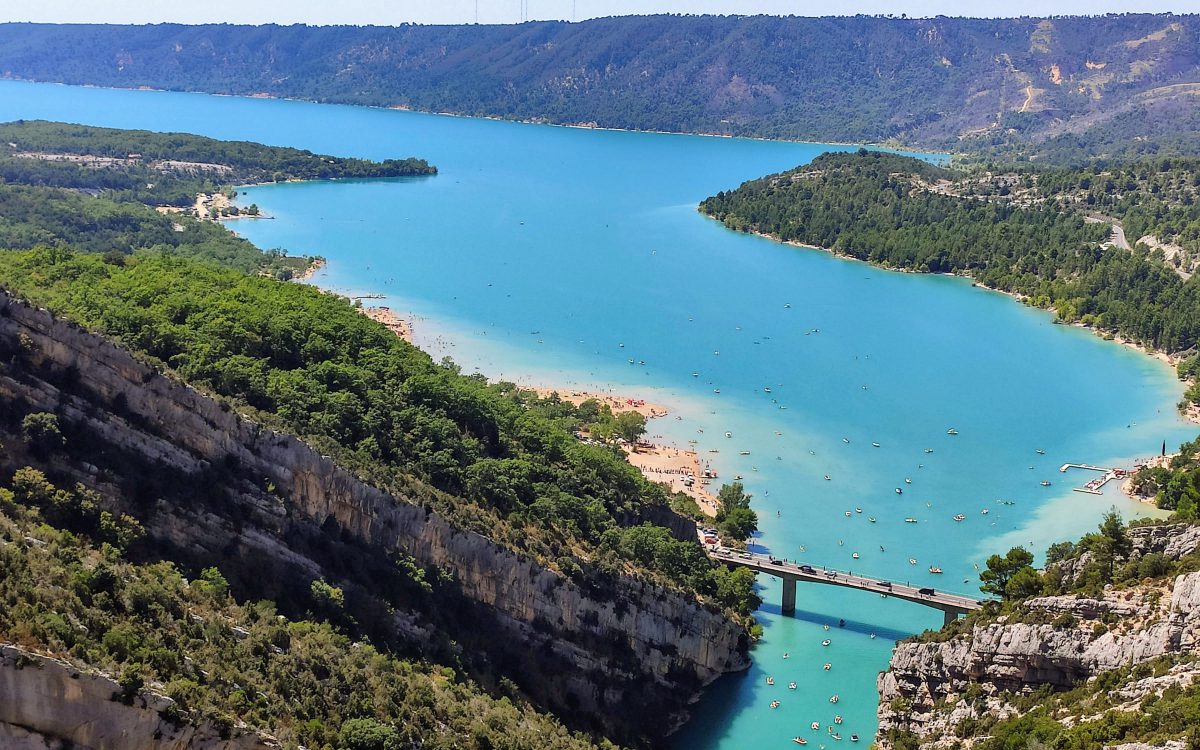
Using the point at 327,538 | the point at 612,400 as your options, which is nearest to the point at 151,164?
the point at 612,400

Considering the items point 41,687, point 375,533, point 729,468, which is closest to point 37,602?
point 41,687

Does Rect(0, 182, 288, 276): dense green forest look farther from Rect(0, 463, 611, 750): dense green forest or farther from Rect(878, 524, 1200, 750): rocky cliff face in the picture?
Rect(878, 524, 1200, 750): rocky cliff face

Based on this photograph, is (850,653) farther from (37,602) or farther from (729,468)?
(37,602)

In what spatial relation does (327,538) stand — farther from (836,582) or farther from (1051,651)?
(836,582)

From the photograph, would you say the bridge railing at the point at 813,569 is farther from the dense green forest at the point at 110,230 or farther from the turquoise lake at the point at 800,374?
the dense green forest at the point at 110,230

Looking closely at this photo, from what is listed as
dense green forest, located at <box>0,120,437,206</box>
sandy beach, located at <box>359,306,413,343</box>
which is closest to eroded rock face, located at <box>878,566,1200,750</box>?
sandy beach, located at <box>359,306,413,343</box>

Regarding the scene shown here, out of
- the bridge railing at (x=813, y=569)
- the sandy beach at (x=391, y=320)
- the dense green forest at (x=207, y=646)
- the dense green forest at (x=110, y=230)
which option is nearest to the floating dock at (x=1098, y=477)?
the bridge railing at (x=813, y=569)
